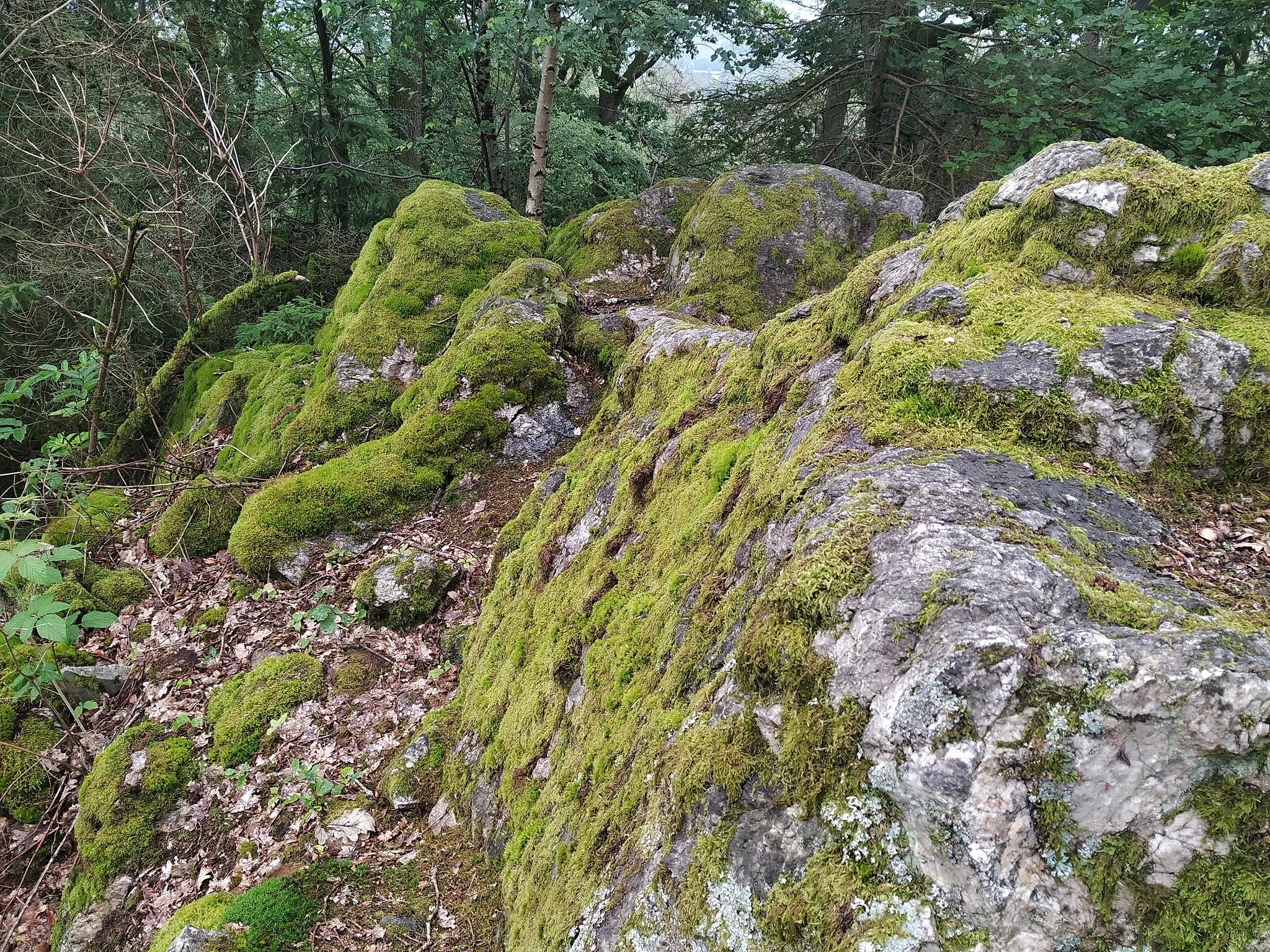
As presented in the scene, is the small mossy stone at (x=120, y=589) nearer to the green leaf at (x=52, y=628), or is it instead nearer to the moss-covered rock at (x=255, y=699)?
the moss-covered rock at (x=255, y=699)

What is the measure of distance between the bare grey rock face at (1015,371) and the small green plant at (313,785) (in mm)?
4537

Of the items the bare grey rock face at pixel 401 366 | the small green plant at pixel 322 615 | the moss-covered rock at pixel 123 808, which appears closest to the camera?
the moss-covered rock at pixel 123 808

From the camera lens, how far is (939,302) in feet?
10.6

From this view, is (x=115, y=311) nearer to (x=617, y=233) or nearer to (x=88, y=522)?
(x=88, y=522)

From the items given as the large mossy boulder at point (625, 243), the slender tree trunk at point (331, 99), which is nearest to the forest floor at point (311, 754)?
the large mossy boulder at point (625, 243)

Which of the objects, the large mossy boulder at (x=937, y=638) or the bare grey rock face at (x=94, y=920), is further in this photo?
the bare grey rock face at (x=94, y=920)

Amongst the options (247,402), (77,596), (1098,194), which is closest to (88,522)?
(77,596)

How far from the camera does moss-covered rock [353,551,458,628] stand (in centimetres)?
597

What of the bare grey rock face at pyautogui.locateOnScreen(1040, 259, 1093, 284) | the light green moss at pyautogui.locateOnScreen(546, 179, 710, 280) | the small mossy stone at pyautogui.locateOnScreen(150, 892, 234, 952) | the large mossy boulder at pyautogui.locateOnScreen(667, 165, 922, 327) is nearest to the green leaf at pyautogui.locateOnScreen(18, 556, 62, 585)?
the small mossy stone at pyautogui.locateOnScreen(150, 892, 234, 952)

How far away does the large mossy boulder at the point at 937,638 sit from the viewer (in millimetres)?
1635

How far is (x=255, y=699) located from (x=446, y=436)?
318 cm

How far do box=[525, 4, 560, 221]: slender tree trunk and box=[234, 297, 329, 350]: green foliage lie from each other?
13.4 ft

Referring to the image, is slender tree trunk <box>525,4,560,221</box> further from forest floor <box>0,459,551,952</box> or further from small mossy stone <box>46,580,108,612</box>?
small mossy stone <box>46,580,108,612</box>

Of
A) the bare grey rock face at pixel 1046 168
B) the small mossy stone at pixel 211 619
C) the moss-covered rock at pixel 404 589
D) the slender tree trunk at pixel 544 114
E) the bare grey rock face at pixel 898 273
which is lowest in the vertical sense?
the small mossy stone at pixel 211 619
